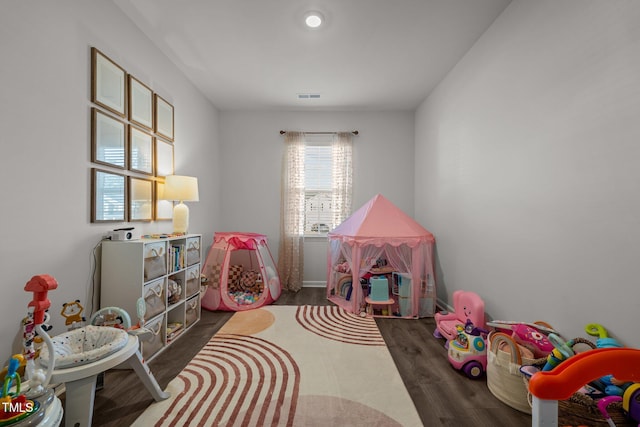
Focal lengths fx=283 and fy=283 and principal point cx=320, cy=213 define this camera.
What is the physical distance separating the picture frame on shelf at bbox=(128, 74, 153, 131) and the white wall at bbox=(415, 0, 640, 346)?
3116 mm

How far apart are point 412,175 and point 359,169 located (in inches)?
33.5

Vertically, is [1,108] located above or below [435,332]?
above

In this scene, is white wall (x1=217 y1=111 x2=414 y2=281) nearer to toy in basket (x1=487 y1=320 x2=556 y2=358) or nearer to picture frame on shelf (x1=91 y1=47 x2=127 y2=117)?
picture frame on shelf (x1=91 y1=47 x2=127 y2=117)

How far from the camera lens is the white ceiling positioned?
7.50ft

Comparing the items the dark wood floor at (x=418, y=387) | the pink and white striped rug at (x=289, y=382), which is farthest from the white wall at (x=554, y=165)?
the pink and white striped rug at (x=289, y=382)

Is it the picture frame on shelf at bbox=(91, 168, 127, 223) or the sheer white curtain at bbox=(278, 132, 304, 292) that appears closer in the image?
the picture frame on shelf at bbox=(91, 168, 127, 223)

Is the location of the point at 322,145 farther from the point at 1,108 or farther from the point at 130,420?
the point at 130,420

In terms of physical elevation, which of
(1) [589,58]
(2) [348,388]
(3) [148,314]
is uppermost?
(1) [589,58]

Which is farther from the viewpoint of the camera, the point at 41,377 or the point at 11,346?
the point at 11,346

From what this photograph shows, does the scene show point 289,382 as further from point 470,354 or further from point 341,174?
point 341,174

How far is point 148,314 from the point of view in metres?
2.17

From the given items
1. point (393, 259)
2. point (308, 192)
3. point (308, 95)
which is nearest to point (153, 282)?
point (393, 259)

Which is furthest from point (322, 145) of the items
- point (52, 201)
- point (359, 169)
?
point (52, 201)

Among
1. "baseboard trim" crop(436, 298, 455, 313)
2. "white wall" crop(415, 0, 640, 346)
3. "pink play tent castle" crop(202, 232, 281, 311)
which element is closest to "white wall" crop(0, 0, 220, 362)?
"pink play tent castle" crop(202, 232, 281, 311)
